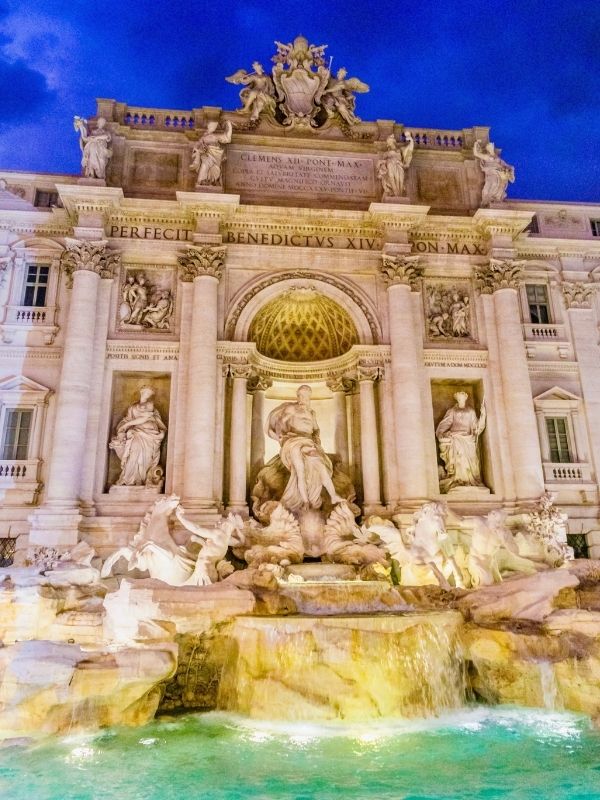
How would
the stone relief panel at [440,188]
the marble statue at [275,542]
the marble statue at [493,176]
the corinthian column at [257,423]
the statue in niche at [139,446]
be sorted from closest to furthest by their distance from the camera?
the marble statue at [275,542]
the statue in niche at [139,446]
the corinthian column at [257,423]
the marble statue at [493,176]
the stone relief panel at [440,188]

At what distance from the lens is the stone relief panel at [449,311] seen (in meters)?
17.1

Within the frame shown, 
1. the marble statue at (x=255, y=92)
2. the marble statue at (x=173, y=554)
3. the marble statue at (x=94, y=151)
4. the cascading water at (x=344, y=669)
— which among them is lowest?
the cascading water at (x=344, y=669)

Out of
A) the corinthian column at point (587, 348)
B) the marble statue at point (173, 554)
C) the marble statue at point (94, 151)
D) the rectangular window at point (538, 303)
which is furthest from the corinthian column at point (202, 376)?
the corinthian column at point (587, 348)

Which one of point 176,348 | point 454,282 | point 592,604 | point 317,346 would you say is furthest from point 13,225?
point 592,604

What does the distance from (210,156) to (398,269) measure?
6.03 meters

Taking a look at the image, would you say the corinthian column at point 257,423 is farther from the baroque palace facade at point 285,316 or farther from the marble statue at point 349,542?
the marble statue at point 349,542

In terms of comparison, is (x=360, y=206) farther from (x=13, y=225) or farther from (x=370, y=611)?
(x=370, y=611)

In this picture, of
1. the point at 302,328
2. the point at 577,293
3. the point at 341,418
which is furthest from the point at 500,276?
the point at 341,418

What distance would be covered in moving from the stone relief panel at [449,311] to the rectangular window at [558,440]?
326cm

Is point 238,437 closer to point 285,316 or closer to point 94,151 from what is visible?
point 285,316

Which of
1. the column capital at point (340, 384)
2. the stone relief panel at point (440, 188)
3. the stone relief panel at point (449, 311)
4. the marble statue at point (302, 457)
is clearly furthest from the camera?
the stone relief panel at point (440, 188)

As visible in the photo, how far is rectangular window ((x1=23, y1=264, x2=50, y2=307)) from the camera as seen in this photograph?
16.4 m

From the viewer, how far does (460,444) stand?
16078mm

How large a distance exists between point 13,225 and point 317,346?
921cm
